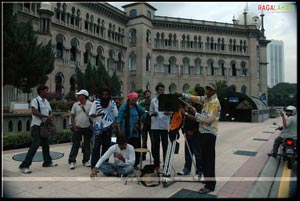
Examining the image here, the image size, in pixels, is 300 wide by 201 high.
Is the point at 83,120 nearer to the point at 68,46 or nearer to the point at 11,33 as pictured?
the point at 11,33

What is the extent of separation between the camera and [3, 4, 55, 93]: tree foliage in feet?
34.3

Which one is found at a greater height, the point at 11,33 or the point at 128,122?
the point at 11,33

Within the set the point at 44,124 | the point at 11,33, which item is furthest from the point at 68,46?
the point at 44,124

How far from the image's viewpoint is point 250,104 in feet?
76.6

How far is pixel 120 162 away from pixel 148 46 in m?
34.2

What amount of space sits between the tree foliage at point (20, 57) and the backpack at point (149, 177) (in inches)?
305

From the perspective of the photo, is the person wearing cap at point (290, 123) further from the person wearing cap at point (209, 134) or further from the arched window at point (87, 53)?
the arched window at point (87, 53)

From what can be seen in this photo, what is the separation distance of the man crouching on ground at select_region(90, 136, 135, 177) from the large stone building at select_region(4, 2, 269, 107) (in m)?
18.6

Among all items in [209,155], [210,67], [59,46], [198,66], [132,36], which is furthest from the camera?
[210,67]

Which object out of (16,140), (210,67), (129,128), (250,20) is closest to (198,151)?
(129,128)

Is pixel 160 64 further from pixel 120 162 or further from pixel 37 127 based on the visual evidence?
pixel 120 162

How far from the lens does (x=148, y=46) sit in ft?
124

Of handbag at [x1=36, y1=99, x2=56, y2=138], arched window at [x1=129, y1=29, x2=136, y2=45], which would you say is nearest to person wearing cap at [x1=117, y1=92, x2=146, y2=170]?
handbag at [x1=36, y1=99, x2=56, y2=138]

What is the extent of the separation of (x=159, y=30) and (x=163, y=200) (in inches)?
1513
